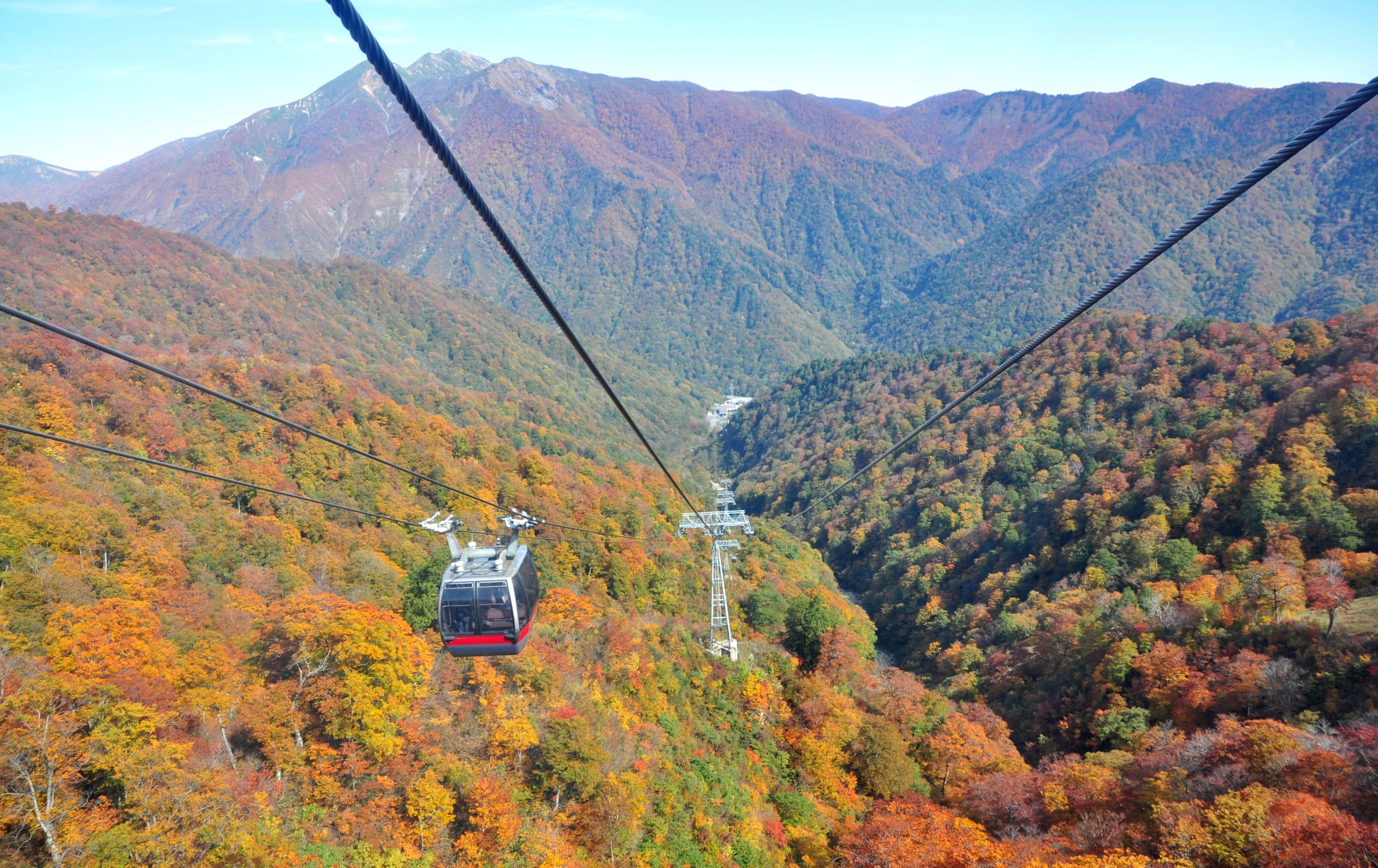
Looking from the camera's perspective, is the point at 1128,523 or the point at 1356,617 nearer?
the point at 1356,617

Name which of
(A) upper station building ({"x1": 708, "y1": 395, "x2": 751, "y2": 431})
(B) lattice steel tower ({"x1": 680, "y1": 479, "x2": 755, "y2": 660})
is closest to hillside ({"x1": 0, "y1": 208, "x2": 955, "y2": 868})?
(B) lattice steel tower ({"x1": 680, "y1": 479, "x2": 755, "y2": 660})

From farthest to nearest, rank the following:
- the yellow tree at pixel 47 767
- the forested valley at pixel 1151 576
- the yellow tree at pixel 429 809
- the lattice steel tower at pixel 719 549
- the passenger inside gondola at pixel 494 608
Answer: the lattice steel tower at pixel 719 549 → the forested valley at pixel 1151 576 → the yellow tree at pixel 429 809 → the passenger inside gondola at pixel 494 608 → the yellow tree at pixel 47 767

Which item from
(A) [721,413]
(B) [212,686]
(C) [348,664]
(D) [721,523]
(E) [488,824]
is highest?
(D) [721,523]

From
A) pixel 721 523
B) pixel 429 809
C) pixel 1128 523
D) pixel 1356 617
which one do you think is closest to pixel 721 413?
pixel 1128 523

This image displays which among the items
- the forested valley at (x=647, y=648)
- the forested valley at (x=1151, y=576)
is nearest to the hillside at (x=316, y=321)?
the forested valley at (x=647, y=648)

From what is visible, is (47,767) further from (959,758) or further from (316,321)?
(316,321)

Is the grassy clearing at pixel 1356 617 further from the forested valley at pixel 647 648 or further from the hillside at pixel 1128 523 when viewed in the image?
the hillside at pixel 1128 523
